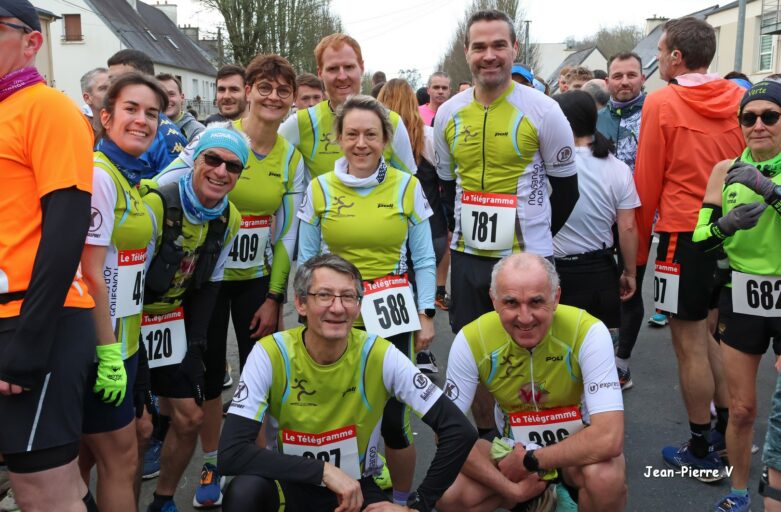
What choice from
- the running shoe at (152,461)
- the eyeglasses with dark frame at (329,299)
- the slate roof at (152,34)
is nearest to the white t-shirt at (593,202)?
the eyeglasses with dark frame at (329,299)

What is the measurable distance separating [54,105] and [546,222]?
2.54 meters

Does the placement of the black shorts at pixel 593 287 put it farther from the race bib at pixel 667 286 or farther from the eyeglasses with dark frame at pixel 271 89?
the eyeglasses with dark frame at pixel 271 89

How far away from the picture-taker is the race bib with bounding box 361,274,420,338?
347 cm

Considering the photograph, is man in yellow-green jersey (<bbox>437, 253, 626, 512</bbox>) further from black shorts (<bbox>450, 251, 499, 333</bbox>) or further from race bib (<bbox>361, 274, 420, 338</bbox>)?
black shorts (<bbox>450, 251, 499, 333</bbox>)

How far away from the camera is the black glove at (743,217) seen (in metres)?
3.23

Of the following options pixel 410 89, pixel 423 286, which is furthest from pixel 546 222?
pixel 410 89

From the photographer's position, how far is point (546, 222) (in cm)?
389

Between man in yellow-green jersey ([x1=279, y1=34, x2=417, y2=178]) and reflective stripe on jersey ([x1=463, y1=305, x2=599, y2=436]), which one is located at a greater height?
man in yellow-green jersey ([x1=279, y1=34, x2=417, y2=178])

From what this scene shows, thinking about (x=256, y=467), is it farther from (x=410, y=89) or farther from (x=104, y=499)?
(x=410, y=89)

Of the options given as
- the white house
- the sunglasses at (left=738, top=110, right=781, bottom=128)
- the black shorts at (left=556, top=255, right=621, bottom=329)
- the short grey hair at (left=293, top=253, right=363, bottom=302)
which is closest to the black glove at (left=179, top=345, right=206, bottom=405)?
the short grey hair at (left=293, top=253, right=363, bottom=302)

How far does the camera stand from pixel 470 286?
395 cm

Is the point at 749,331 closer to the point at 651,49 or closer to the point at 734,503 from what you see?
the point at 734,503

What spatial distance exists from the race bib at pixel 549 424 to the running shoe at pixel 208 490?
1.63m

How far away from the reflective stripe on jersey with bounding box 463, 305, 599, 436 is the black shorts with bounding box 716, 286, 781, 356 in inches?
31.3
